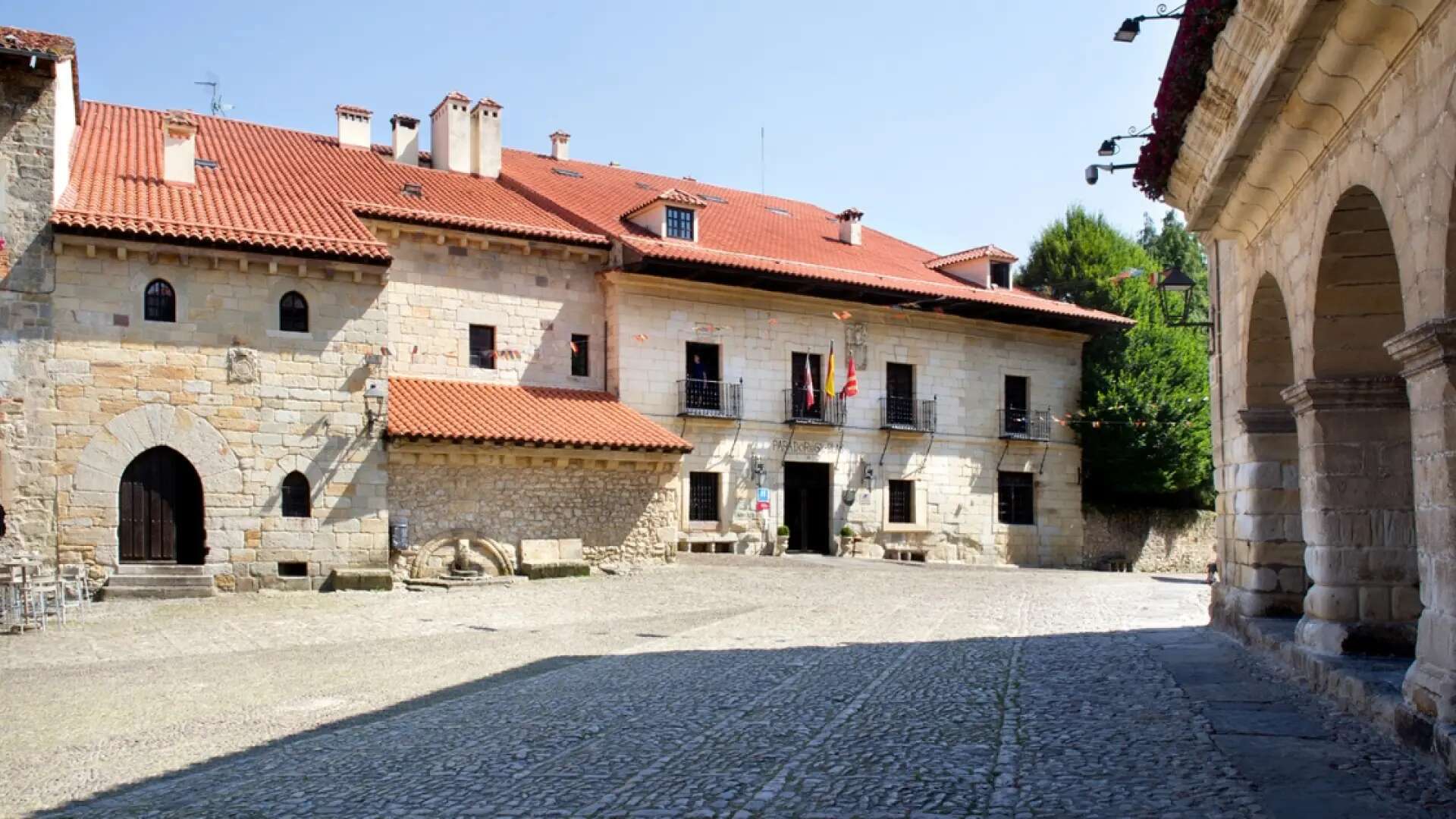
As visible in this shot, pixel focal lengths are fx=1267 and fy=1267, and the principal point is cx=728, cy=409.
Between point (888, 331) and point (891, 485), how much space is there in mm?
3497

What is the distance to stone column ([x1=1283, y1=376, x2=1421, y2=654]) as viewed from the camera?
8.42 metres

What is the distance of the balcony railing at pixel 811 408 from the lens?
2703cm

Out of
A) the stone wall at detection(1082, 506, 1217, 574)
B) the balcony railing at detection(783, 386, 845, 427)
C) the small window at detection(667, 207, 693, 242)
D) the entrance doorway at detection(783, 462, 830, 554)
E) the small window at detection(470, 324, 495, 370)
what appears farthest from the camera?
the stone wall at detection(1082, 506, 1217, 574)

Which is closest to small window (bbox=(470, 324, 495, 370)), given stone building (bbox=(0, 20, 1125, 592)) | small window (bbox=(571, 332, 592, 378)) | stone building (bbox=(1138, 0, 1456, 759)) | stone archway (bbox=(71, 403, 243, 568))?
stone building (bbox=(0, 20, 1125, 592))

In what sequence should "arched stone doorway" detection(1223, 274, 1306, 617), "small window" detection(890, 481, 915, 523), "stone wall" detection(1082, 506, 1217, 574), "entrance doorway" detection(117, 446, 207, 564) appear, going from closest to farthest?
"arched stone doorway" detection(1223, 274, 1306, 617) < "entrance doorway" detection(117, 446, 207, 564) < "small window" detection(890, 481, 915, 523) < "stone wall" detection(1082, 506, 1217, 574)

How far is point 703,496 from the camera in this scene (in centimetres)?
2606

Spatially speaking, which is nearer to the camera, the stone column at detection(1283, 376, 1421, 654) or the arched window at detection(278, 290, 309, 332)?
the stone column at detection(1283, 376, 1421, 654)

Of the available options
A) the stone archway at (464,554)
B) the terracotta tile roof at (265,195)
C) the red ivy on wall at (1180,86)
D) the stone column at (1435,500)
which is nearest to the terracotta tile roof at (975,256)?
the terracotta tile roof at (265,195)

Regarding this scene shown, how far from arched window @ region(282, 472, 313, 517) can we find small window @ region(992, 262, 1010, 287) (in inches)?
731

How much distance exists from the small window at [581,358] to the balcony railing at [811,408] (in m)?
4.44

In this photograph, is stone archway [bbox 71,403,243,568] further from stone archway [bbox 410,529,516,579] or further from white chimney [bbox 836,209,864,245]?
white chimney [bbox 836,209,864,245]

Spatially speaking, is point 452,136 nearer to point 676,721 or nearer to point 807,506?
point 807,506

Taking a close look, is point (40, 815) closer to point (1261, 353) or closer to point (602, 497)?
point (1261, 353)

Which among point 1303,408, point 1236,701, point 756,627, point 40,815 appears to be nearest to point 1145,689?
point 1236,701
